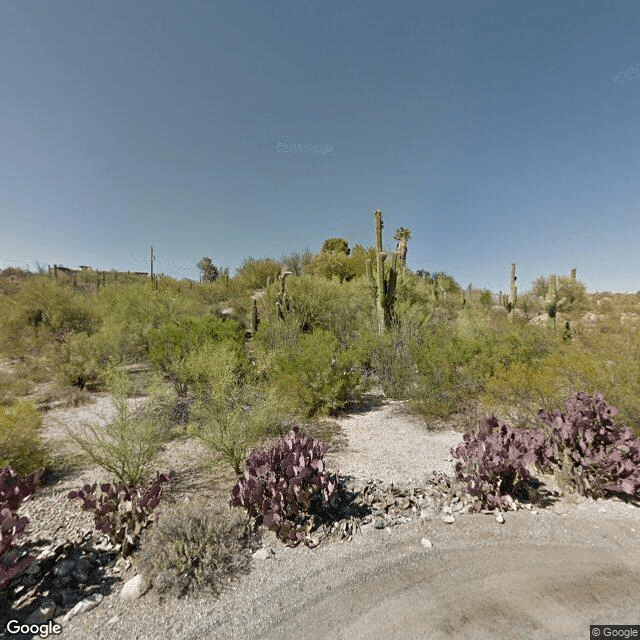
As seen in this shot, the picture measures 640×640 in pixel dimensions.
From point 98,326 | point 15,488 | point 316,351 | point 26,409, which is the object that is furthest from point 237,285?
point 15,488

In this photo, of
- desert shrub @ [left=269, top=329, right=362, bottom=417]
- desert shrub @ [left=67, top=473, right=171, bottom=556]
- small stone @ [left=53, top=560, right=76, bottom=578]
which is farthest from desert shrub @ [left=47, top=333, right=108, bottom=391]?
small stone @ [left=53, top=560, right=76, bottom=578]

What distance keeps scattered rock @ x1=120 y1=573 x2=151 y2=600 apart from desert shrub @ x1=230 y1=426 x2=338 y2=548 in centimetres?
90

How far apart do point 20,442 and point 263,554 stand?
11.7 ft

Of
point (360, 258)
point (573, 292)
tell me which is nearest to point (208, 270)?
point (360, 258)

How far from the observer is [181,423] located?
5.53 meters

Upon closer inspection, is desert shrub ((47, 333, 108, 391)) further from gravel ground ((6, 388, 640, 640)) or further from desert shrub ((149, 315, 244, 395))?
gravel ground ((6, 388, 640, 640))

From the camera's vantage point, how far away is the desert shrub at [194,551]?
2475mm

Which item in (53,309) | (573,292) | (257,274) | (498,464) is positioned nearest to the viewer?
(498,464)

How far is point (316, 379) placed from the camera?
616cm

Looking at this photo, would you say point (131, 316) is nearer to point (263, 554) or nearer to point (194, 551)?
point (194, 551)

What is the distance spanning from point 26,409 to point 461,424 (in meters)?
7.05

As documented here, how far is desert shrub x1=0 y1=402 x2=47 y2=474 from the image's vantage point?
145 inches

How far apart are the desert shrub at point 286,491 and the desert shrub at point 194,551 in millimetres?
230

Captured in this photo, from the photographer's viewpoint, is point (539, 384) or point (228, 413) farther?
point (539, 384)
